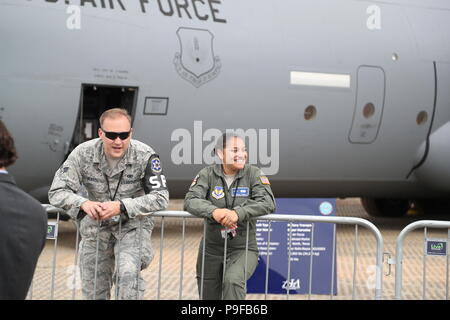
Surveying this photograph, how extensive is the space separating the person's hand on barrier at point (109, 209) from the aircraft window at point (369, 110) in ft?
27.2

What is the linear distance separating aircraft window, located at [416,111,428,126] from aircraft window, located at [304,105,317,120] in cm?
212

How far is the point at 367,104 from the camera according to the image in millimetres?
12133

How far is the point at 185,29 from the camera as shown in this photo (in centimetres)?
1086

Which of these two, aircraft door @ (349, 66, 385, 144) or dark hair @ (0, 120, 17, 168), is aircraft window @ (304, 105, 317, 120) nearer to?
aircraft door @ (349, 66, 385, 144)

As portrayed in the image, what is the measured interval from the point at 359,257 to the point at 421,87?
3.90 meters

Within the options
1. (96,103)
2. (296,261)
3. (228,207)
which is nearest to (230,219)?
(228,207)

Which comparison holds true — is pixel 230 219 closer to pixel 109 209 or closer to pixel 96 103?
pixel 109 209

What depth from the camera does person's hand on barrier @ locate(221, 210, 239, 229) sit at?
4.77 m

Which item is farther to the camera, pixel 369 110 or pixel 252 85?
pixel 369 110

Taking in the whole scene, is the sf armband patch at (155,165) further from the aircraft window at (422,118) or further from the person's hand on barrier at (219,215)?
the aircraft window at (422,118)

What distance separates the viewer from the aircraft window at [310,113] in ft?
38.6

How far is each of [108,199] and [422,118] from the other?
9.09m

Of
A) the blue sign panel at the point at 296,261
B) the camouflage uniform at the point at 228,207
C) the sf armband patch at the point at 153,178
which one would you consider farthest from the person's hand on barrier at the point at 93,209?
the blue sign panel at the point at 296,261
